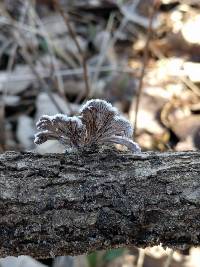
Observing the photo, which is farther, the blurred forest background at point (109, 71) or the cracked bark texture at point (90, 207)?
the blurred forest background at point (109, 71)

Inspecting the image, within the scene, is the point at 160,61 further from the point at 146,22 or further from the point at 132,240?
the point at 132,240

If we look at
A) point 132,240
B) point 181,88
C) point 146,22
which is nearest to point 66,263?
point 132,240

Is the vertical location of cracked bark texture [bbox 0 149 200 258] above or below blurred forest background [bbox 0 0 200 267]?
below

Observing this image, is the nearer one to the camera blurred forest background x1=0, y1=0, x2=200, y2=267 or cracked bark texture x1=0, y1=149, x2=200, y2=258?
cracked bark texture x1=0, y1=149, x2=200, y2=258

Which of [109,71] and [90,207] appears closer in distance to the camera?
[90,207]

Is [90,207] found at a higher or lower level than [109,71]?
lower
